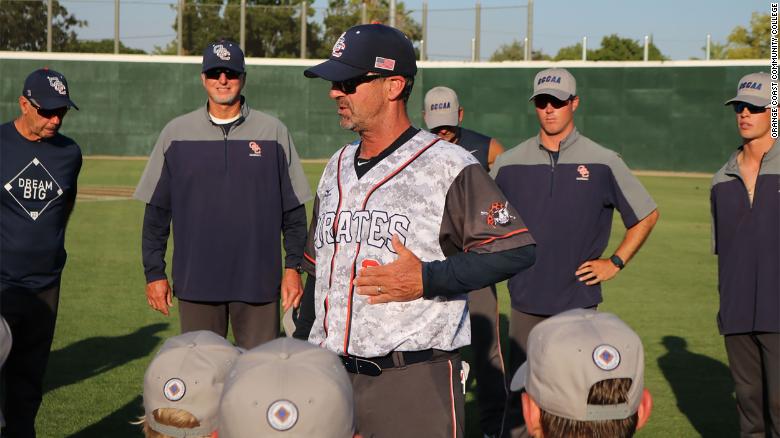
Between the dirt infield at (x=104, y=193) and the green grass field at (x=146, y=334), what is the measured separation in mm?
4272

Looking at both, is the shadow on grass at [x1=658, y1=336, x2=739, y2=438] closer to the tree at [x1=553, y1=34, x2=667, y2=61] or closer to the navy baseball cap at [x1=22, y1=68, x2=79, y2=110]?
the navy baseball cap at [x1=22, y1=68, x2=79, y2=110]

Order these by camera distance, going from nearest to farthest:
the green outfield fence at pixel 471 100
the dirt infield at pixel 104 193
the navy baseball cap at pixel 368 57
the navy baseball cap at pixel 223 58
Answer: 1. the navy baseball cap at pixel 368 57
2. the navy baseball cap at pixel 223 58
3. the dirt infield at pixel 104 193
4. the green outfield fence at pixel 471 100

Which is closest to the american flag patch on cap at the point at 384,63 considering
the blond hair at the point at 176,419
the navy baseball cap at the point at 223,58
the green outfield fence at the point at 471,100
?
the blond hair at the point at 176,419

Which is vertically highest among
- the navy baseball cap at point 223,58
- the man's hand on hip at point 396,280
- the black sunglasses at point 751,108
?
the navy baseball cap at point 223,58

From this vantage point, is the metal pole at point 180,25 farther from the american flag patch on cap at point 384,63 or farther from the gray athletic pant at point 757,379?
the american flag patch on cap at point 384,63

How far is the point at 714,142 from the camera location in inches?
1436

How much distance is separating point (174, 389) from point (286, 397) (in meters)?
0.74

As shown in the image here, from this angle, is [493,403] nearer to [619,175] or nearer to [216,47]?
[619,175]

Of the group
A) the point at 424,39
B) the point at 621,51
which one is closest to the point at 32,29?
the point at 424,39

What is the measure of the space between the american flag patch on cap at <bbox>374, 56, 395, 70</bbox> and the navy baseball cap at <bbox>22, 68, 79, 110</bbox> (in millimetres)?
2966

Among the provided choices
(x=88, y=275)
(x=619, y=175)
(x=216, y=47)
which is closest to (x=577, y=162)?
(x=619, y=175)

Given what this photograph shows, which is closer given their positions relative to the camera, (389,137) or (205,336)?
(205,336)

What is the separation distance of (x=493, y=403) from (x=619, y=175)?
1.80 metres

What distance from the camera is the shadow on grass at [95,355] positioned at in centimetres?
870
